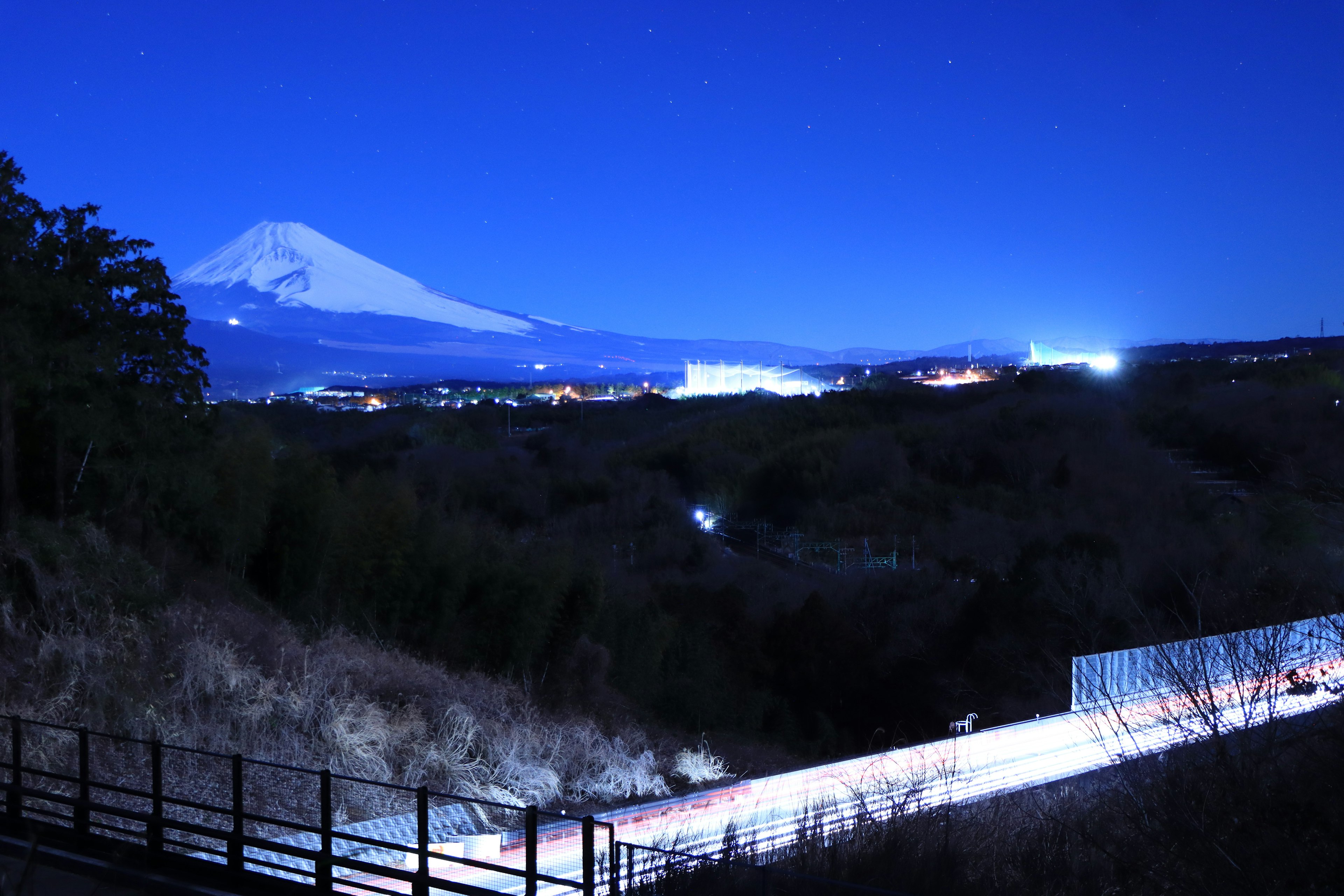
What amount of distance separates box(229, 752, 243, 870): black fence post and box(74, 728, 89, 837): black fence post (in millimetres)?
1129

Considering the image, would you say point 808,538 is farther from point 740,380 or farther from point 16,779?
point 740,380

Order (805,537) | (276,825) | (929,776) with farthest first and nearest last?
1. (805,537)
2. (929,776)
3. (276,825)

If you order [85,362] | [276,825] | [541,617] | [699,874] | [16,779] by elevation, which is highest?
[85,362]

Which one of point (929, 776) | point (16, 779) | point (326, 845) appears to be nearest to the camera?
point (326, 845)

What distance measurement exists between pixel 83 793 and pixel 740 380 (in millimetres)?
135765

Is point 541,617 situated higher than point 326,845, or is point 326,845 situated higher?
point 326,845

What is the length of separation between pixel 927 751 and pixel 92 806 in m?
16.0

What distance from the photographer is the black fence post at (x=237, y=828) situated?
805cm

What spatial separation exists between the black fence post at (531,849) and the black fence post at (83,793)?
3410 millimetres

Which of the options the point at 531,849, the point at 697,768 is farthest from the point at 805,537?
the point at 531,849

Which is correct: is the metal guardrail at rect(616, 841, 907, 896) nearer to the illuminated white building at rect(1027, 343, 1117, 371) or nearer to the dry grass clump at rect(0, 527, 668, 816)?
the dry grass clump at rect(0, 527, 668, 816)

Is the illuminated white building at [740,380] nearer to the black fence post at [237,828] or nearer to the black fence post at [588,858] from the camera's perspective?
the black fence post at [237,828]

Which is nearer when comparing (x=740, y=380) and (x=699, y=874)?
(x=699, y=874)

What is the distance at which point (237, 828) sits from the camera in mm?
8203
